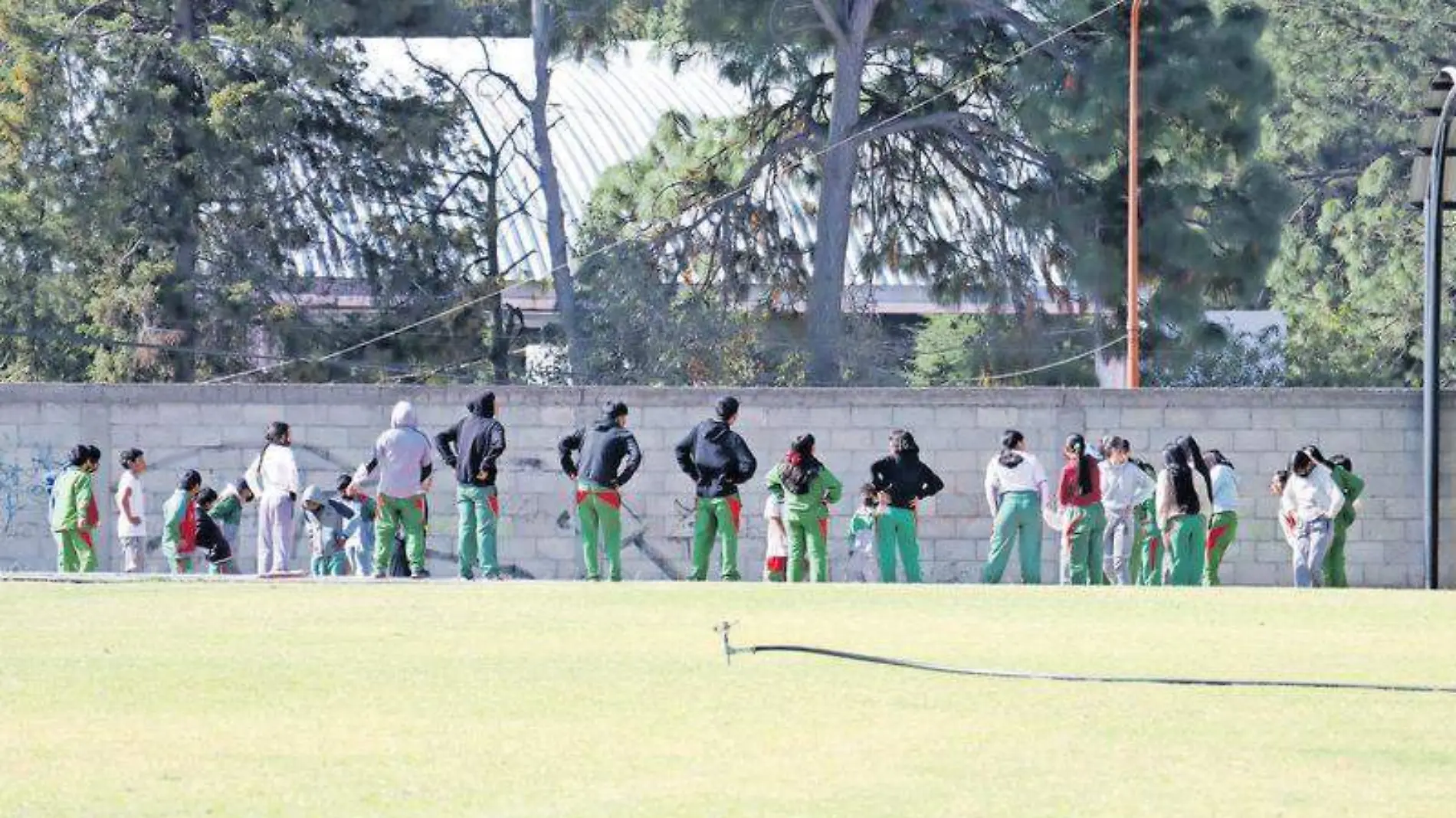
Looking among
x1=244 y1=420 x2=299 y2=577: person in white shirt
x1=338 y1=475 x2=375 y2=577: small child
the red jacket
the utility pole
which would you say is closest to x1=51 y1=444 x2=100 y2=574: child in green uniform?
x1=244 y1=420 x2=299 y2=577: person in white shirt

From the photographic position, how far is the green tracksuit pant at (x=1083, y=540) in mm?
23359

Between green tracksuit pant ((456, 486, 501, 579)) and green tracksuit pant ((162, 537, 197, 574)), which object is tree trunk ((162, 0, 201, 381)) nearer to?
green tracksuit pant ((162, 537, 197, 574))

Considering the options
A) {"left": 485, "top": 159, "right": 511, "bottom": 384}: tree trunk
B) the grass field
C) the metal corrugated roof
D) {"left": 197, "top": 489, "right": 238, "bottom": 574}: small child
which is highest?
the metal corrugated roof

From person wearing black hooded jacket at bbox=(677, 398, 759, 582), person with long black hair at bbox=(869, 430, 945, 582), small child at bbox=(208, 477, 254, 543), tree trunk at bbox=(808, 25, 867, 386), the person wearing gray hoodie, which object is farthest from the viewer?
tree trunk at bbox=(808, 25, 867, 386)

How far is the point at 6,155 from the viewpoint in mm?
37000

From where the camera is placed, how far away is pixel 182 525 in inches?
984

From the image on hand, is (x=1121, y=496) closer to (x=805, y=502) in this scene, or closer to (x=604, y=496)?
(x=805, y=502)

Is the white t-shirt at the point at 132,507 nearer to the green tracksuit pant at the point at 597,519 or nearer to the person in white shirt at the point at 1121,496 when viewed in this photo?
the green tracksuit pant at the point at 597,519

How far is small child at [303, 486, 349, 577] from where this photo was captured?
2644 centimetres

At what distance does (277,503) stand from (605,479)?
13.5ft

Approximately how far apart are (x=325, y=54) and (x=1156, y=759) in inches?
1187

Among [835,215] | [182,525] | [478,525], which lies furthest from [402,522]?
[835,215]

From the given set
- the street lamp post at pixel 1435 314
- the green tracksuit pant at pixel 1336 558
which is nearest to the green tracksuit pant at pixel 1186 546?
the green tracksuit pant at pixel 1336 558

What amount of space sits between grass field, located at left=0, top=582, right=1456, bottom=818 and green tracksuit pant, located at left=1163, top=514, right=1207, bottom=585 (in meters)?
5.24
